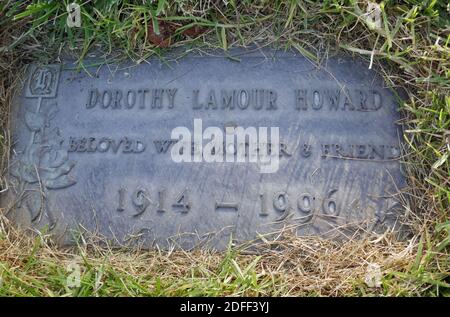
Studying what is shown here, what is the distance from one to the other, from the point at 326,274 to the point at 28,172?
1.32 m

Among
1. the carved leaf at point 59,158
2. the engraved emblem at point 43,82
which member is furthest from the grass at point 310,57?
the carved leaf at point 59,158

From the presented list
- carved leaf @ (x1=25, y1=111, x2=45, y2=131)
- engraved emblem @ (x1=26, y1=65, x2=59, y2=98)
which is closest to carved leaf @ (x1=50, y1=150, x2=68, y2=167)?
carved leaf @ (x1=25, y1=111, x2=45, y2=131)

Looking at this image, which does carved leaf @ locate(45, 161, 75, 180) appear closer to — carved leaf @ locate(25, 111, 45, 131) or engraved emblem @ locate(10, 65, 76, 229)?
engraved emblem @ locate(10, 65, 76, 229)

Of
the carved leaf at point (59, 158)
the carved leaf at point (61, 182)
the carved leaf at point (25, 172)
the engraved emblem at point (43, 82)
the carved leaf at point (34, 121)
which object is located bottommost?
the carved leaf at point (61, 182)

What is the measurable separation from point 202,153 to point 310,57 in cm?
63

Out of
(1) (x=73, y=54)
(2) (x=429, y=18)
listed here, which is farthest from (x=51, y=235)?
(2) (x=429, y=18)

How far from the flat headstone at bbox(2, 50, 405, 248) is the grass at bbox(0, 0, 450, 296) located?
67 mm

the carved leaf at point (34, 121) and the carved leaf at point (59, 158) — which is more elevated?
the carved leaf at point (34, 121)

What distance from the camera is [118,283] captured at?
1729 millimetres

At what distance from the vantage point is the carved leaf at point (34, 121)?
6.55 ft

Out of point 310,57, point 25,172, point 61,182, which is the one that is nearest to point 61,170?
point 61,182

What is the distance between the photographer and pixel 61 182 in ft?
6.35

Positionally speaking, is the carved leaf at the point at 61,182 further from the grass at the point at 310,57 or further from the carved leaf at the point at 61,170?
the grass at the point at 310,57

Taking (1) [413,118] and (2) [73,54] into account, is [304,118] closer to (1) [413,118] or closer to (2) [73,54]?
(1) [413,118]
